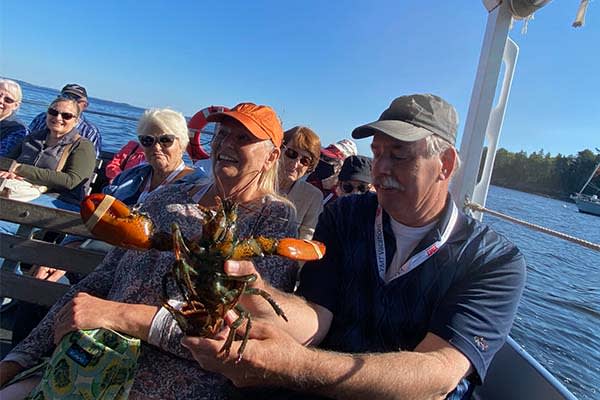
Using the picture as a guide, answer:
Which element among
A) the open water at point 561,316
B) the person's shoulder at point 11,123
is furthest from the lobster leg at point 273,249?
the open water at point 561,316

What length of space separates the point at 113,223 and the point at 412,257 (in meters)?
1.22

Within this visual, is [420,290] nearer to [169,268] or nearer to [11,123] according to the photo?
[169,268]

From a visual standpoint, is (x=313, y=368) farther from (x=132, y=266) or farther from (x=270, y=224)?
(x=132, y=266)

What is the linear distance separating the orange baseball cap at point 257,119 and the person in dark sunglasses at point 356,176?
1853mm

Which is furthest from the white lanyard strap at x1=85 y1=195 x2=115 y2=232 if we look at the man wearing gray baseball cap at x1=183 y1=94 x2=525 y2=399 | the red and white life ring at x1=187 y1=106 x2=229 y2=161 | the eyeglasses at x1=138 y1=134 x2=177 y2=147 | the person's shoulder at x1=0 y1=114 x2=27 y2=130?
the person's shoulder at x1=0 y1=114 x2=27 y2=130

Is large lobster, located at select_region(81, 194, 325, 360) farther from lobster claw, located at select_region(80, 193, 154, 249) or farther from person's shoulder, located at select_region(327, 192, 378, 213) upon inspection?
person's shoulder, located at select_region(327, 192, 378, 213)

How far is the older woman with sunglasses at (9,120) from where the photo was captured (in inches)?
191

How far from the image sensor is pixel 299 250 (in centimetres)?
146

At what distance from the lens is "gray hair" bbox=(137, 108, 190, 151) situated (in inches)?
147

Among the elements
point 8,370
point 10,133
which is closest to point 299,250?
point 8,370

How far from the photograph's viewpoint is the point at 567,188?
2621 inches

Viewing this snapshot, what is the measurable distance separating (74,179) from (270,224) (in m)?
3.06

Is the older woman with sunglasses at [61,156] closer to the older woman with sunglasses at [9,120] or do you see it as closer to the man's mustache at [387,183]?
the older woman with sunglasses at [9,120]

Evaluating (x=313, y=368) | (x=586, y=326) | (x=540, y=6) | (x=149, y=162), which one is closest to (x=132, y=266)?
(x=313, y=368)
